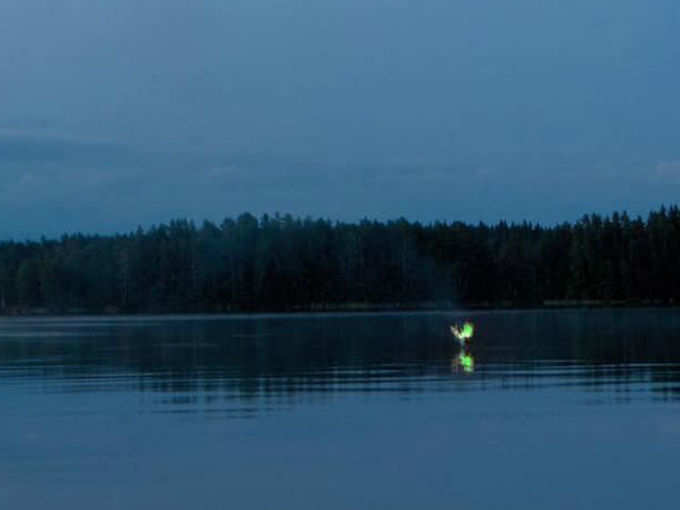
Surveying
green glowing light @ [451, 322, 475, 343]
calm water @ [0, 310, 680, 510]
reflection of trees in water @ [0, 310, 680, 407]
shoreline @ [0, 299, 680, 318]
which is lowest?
calm water @ [0, 310, 680, 510]

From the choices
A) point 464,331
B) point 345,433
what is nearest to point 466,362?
point 464,331

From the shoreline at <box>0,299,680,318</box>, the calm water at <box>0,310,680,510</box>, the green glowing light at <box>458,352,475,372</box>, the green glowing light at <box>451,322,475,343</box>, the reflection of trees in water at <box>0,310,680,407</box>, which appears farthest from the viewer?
the shoreline at <box>0,299,680,318</box>

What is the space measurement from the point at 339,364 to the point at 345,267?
411 ft

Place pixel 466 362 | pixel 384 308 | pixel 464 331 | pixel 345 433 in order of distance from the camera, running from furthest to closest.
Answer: pixel 384 308
pixel 464 331
pixel 466 362
pixel 345 433

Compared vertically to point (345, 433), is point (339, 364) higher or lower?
higher

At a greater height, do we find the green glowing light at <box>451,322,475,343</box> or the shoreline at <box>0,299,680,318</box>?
the shoreline at <box>0,299,680,318</box>

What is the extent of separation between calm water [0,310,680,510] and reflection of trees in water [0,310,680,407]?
0.12 m

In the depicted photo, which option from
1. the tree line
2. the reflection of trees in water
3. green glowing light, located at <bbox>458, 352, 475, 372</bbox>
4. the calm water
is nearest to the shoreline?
the tree line

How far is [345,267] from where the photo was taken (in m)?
170

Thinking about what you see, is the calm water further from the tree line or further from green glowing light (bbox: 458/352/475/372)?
the tree line

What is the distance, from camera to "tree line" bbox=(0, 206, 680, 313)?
161m

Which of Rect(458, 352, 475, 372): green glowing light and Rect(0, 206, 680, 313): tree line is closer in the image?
Rect(458, 352, 475, 372): green glowing light

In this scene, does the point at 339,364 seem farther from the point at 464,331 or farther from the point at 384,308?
the point at 384,308

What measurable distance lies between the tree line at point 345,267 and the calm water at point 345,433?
11774 centimetres
